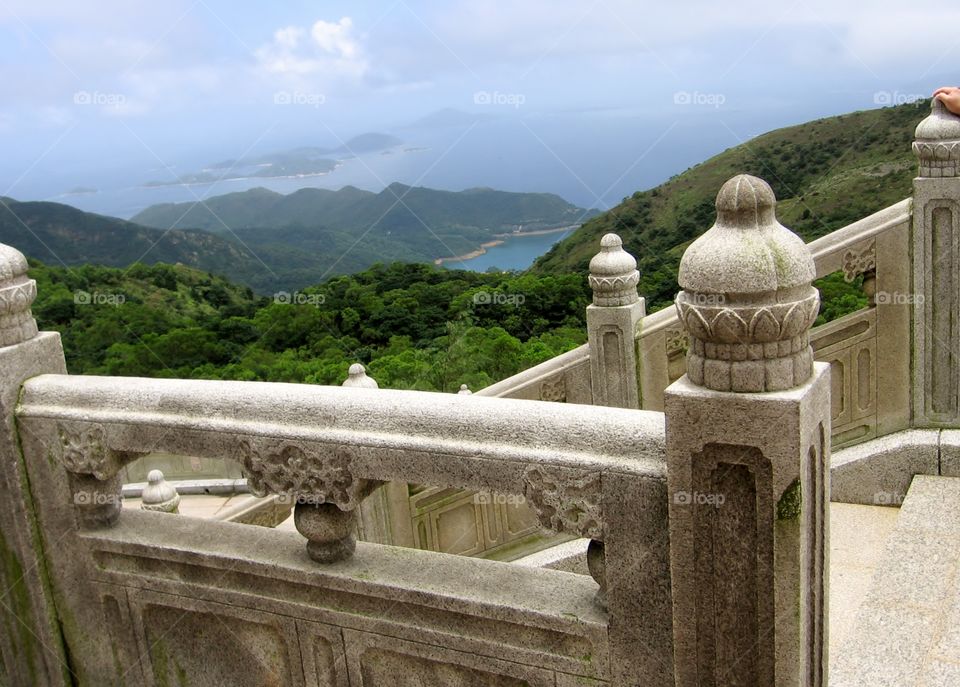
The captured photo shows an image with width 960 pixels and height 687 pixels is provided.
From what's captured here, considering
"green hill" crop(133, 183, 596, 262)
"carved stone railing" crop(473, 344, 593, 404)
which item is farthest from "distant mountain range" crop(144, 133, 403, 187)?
"carved stone railing" crop(473, 344, 593, 404)

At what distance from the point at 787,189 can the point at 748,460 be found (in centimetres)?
2389

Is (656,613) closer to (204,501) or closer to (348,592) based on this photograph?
(348,592)

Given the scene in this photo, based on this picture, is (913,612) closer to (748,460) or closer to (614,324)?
(748,460)

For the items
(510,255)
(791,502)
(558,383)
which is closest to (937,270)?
(558,383)

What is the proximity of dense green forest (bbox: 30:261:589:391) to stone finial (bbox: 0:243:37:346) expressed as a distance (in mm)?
8705

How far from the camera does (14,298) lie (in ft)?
13.7

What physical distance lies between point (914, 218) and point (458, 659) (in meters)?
4.91

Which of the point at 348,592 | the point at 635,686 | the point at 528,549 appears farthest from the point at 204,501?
the point at 635,686

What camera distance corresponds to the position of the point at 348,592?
3658 mm

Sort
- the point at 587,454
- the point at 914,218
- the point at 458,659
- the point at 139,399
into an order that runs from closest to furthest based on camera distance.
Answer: the point at 587,454 → the point at 458,659 → the point at 139,399 → the point at 914,218

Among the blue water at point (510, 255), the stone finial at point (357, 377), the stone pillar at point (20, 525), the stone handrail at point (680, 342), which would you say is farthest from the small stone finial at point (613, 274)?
the blue water at point (510, 255)

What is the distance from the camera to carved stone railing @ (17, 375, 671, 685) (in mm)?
3059

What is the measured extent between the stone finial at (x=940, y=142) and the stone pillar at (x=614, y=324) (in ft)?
7.26

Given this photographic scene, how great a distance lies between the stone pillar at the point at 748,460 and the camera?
100.0 inches
